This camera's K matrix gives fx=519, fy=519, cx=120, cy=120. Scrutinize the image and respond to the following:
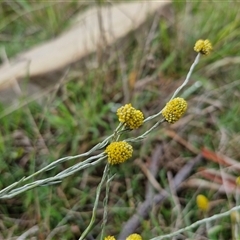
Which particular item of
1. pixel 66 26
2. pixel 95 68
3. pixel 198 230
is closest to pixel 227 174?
pixel 198 230

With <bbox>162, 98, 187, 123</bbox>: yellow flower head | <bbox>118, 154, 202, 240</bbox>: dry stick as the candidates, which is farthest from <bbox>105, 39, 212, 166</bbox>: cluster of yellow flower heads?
<bbox>118, 154, 202, 240</bbox>: dry stick

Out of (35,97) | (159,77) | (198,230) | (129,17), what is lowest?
(198,230)

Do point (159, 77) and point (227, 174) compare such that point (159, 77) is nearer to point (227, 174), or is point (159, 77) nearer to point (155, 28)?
point (155, 28)

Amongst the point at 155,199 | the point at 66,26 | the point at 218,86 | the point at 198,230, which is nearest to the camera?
the point at 198,230

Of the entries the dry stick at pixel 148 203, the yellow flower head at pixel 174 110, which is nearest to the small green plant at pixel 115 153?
the yellow flower head at pixel 174 110

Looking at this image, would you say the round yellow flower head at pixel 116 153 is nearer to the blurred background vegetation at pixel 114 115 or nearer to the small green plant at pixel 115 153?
the small green plant at pixel 115 153
